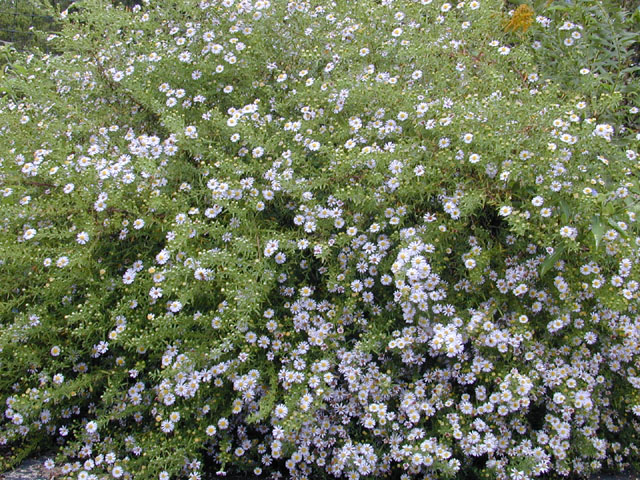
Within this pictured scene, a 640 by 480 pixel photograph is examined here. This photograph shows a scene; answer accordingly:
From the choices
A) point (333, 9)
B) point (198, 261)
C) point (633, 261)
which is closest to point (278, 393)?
point (198, 261)

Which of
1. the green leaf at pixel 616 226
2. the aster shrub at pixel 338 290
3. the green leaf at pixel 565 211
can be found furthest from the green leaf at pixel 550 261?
the green leaf at pixel 616 226

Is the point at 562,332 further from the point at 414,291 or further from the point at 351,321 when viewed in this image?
the point at 351,321

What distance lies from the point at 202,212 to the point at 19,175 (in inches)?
45.5

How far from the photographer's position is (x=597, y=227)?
2355 millimetres

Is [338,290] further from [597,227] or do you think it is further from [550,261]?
[597,227]

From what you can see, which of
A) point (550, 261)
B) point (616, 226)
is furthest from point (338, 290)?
point (616, 226)

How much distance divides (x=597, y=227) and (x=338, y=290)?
1.19 meters

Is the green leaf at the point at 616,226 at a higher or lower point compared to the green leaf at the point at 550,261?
higher

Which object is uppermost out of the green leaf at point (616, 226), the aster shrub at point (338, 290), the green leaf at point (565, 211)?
the green leaf at point (565, 211)

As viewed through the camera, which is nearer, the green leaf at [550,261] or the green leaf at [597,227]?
the green leaf at [597,227]

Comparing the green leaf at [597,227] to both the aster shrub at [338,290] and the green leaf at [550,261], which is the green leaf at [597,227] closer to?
the aster shrub at [338,290]

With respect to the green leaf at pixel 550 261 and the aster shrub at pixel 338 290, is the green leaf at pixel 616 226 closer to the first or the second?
the aster shrub at pixel 338 290

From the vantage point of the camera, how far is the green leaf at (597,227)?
2.32m

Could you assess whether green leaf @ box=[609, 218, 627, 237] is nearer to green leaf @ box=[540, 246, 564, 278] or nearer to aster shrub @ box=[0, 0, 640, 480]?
Result: aster shrub @ box=[0, 0, 640, 480]
